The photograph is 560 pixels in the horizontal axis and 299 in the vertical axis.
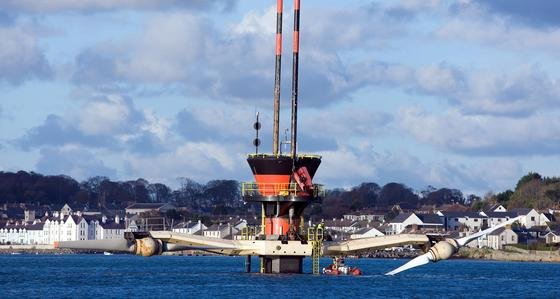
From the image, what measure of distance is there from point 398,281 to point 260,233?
8338 mm

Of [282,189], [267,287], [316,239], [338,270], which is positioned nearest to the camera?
[267,287]

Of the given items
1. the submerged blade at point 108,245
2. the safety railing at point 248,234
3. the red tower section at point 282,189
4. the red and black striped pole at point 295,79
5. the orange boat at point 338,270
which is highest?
the red and black striped pole at point 295,79

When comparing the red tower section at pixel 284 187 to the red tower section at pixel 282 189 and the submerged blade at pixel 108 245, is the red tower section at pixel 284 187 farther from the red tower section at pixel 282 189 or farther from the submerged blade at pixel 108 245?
the submerged blade at pixel 108 245

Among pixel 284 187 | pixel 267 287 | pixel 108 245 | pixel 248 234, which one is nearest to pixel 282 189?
pixel 284 187

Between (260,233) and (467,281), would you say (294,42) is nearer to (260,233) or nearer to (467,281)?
(260,233)

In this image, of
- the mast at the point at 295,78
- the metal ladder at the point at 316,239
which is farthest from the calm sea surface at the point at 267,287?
the mast at the point at 295,78

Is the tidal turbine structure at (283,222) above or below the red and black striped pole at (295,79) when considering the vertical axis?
below

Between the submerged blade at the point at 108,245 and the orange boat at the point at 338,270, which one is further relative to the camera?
the orange boat at the point at 338,270

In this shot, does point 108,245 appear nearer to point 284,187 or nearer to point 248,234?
point 248,234

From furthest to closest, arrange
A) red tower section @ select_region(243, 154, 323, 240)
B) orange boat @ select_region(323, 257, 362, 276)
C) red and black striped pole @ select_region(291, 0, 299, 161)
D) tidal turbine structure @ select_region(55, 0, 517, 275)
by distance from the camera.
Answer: orange boat @ select_region(323, 257, 362, 276), red and black striped pole @ select_region(291, 0, 299, 161), red tower section @ select_region(243, 154, 323, 240), tidal turbine structure @ select_region(55, 0, 517, 275)

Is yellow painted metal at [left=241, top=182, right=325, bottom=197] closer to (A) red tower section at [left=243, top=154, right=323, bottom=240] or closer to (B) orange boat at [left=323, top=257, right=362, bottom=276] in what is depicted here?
(A) red tower section at [left=243, top=154, right=323, bottom=240]

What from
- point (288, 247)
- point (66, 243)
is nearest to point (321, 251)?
point (288, 247)

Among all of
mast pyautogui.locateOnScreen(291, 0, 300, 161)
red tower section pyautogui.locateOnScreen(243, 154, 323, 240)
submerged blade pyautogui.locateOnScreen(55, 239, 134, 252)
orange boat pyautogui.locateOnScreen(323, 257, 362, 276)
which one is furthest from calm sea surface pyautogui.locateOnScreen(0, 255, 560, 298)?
mast pyautogui.locateOnScreen(291, 0, 300, 161)

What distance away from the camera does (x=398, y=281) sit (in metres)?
83.6
